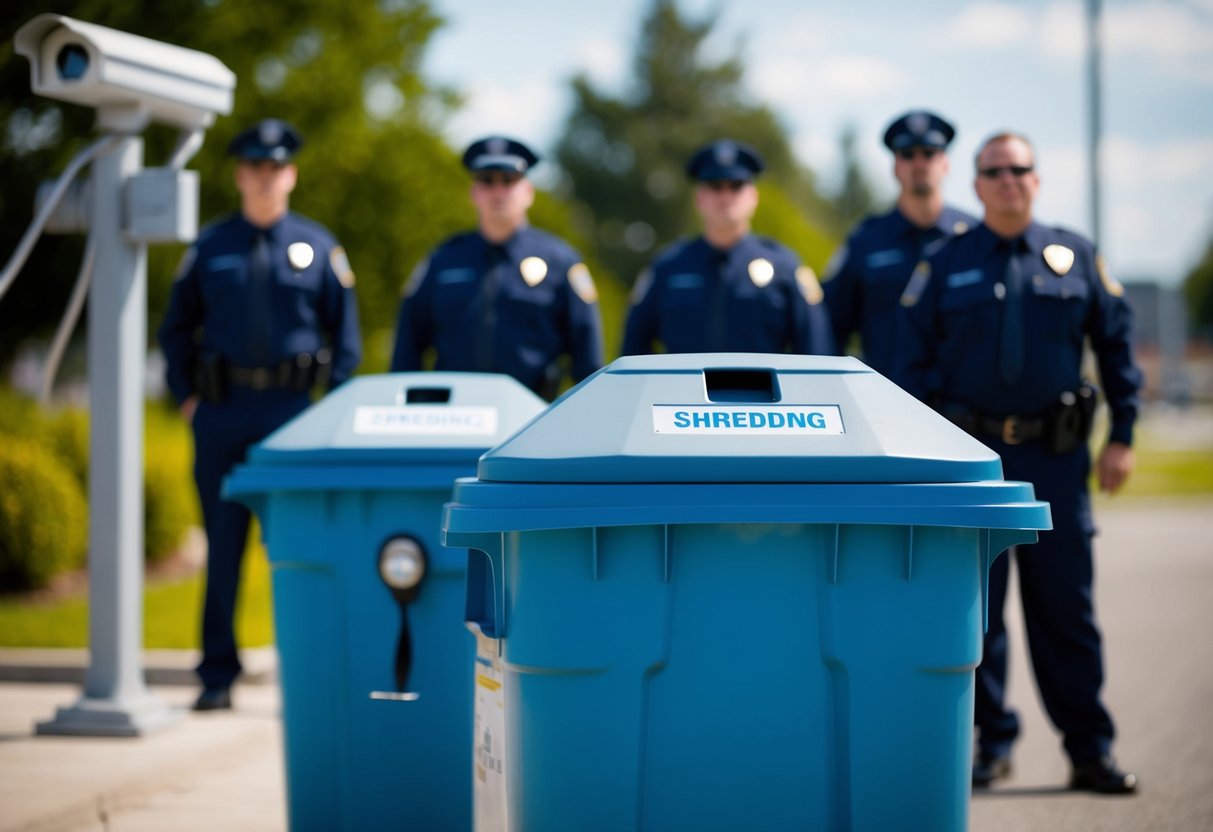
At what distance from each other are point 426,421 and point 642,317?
2429 millimetres

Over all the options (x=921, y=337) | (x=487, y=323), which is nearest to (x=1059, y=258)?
(x=921, y=337)

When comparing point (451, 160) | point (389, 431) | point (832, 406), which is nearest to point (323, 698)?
point (389, 431)

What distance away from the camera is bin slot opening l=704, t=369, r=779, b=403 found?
2.91 meters

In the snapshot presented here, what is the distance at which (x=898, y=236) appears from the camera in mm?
6199

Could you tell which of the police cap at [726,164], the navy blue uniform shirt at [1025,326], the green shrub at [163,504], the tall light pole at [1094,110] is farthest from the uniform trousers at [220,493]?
the tall light pole at [1094,110]

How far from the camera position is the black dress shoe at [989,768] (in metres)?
5.07

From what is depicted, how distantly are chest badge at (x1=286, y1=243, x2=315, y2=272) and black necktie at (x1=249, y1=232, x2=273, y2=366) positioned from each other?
0.33ft

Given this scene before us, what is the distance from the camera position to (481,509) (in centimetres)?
276

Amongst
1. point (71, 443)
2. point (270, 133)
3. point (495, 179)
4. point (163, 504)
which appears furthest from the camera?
point (163, 504)

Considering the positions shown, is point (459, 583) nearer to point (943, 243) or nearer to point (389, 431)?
point (389, 431)

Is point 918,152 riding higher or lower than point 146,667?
higher

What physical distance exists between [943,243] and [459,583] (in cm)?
236

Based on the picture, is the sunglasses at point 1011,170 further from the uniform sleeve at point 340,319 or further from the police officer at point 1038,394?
the uniform sleeve at point 340,319

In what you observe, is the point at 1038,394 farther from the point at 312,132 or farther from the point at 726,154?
the point at 312,132
